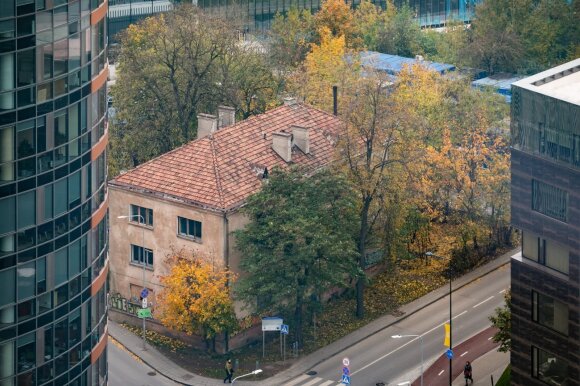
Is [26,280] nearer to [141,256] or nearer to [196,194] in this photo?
[196,194]

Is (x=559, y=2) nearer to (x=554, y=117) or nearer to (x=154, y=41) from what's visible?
(x=154, y=41)

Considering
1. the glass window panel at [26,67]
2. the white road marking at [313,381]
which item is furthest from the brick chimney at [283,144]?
the glass window panel at [26,67]

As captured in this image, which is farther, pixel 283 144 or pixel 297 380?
pixel 283 144

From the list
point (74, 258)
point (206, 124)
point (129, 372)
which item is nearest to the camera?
point (74, 258)

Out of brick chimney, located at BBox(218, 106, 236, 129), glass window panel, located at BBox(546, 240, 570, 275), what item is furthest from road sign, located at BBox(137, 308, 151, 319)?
glass window panel, located at BBox(546, 240, 570, 275)

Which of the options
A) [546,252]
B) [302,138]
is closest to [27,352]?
[546,252]
